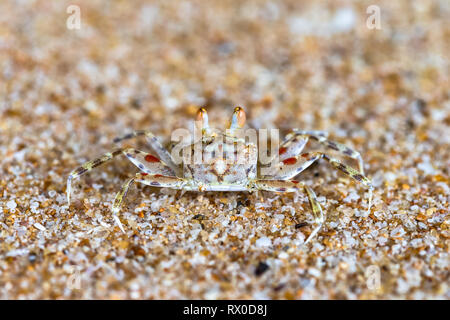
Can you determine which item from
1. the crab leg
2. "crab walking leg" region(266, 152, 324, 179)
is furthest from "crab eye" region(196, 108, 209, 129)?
"crab walking leg" region(266, 152, 324, 179)

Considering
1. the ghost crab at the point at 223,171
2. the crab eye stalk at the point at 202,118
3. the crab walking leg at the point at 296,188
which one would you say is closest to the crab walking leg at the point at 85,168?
the ghost crab at the point at 223,171

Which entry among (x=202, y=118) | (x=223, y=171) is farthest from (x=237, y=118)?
(x=223, y=171)

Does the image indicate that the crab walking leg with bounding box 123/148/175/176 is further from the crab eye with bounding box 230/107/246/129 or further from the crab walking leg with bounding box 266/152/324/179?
the crab walking leg with bounding box 266/152/324/179

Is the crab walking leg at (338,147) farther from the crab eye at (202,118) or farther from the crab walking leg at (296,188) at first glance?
the crab eye at (202,118)
